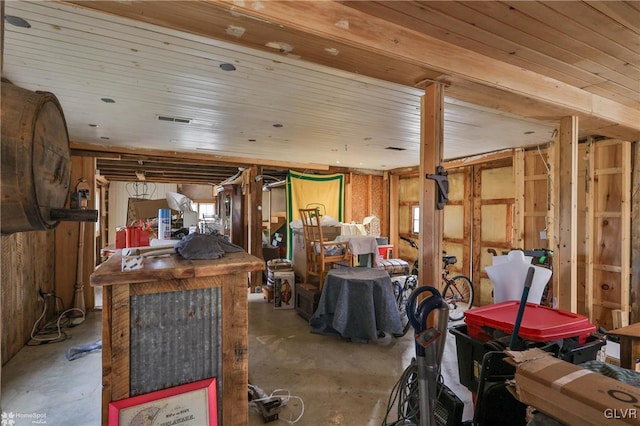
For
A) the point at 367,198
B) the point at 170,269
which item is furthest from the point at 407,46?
the point at 367,198

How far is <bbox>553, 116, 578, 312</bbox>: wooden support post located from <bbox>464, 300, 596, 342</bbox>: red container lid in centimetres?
88

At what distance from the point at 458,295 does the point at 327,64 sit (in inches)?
173

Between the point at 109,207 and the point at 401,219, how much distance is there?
8586mm

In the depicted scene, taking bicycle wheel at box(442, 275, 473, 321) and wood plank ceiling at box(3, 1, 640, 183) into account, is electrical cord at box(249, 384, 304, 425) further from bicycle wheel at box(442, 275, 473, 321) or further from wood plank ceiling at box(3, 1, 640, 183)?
bicycle wheel at box(442, 275, 473, 321)

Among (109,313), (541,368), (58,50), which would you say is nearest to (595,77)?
(541,368)

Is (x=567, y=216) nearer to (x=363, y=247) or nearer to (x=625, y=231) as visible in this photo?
(x=625, y=231)

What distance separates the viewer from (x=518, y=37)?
1.70 metres

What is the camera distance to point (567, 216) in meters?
2.50

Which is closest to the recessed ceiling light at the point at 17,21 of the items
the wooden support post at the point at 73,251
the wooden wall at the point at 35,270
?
the wooden wall at the point at 35,270

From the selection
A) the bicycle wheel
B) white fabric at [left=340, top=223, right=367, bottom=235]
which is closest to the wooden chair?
white fabric at [left=340, top=223, right=367, bottom=235]

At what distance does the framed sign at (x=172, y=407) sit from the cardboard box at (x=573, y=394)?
1.26 metres

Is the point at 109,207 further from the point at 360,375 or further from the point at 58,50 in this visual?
the point at 360,375

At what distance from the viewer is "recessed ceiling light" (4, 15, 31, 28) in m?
1.52

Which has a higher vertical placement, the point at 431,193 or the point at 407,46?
the point at 407,46
